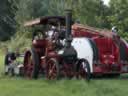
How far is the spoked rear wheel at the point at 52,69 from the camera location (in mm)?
16845

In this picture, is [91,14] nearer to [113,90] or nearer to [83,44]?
[83,44]

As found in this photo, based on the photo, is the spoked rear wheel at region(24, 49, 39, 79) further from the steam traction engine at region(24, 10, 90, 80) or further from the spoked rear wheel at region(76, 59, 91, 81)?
the spoked rear wheel at region(76, 59, 91, 81)

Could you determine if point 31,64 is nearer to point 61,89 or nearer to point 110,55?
point 110,55

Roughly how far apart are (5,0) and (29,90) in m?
50.8

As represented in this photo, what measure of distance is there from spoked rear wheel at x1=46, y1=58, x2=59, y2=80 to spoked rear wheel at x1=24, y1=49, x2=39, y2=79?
0.84 meters

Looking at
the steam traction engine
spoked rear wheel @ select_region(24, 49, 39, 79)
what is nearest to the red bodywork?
the steam traction engine

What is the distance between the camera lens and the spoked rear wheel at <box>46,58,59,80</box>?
55.3ft

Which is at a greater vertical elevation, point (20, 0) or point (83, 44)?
point (20, 0)

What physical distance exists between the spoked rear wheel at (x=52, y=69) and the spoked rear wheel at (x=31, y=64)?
843mm

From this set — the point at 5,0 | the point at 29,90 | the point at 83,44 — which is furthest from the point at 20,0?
the point at 29,90

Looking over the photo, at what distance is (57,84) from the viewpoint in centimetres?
1569

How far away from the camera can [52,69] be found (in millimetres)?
17266

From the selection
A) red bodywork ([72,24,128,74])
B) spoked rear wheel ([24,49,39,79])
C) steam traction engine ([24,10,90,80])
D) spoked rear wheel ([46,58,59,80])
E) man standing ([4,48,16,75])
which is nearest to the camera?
spoked rear wheel ([46,58,59,80])

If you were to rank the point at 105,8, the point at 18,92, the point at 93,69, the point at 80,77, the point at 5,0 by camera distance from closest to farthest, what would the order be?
the point at 18,92 → the point at 80,77 → the point at 93,69 → the point at 105,8 → the point at 5,0
